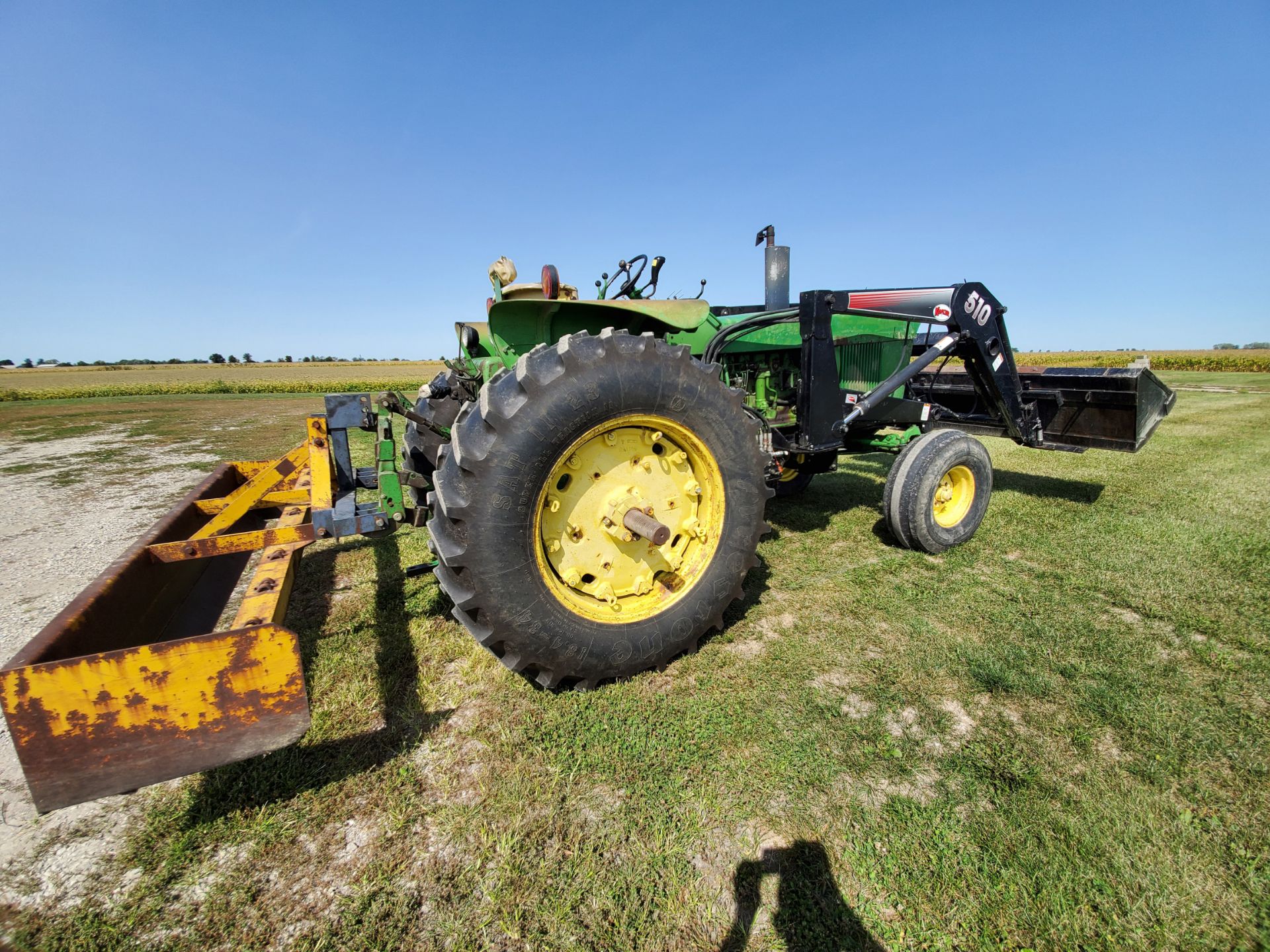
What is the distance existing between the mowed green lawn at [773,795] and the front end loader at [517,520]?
333mm

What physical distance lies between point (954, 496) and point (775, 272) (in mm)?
2160

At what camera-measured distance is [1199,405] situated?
1306cm

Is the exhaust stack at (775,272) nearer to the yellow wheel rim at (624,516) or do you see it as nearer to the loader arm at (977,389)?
the loader arm at (977,389)

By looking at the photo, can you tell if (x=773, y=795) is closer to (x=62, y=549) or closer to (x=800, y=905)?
(x=800, y=905)

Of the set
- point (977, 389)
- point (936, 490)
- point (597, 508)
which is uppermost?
point (977, 389)

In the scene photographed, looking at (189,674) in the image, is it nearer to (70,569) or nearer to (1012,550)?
(70,569)

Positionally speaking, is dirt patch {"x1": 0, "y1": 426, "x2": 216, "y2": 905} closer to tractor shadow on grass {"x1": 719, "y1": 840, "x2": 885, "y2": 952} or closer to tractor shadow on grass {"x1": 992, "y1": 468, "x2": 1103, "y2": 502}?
tractor shadow on grass {"x1": 719, "y1": 840, "x2": 885, "y2": 952}

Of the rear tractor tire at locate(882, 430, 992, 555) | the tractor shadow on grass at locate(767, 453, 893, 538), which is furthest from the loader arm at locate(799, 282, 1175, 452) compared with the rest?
the tractor shadow on grass at locate(767, 453, 893, 538)

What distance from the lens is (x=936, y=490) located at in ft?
12.3

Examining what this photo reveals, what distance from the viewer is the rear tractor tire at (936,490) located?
145 inches

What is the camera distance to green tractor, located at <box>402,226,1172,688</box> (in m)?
2.02

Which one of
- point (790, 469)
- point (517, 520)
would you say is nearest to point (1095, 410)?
point (790, 469)

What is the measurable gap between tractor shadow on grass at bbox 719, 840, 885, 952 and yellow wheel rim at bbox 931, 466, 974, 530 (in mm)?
3067

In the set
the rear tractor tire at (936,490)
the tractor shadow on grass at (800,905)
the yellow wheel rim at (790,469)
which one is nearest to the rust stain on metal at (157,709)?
the tractor shadow on grass at (800,905)
